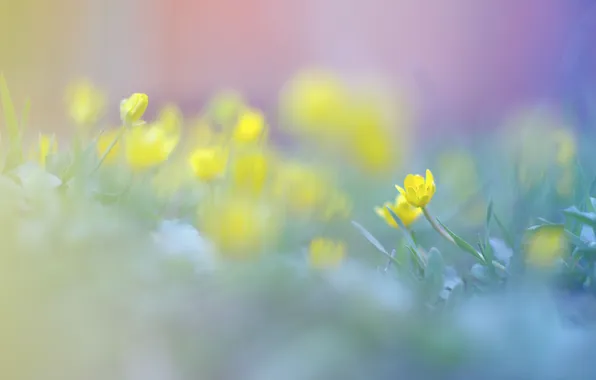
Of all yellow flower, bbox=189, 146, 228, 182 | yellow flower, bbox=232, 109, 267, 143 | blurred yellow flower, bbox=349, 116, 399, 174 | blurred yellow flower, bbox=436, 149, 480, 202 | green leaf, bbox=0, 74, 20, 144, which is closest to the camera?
green leaf, bbox=0, 74, 20, 144

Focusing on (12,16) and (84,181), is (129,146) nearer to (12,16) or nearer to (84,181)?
(84,181)

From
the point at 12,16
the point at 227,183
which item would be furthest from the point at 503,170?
the point at 12,16

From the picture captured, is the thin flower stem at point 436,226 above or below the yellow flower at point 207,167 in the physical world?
below

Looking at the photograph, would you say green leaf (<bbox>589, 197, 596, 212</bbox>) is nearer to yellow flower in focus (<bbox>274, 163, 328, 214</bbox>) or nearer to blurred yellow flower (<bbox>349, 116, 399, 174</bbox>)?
yellow flower in focus (<bbox>274, 163, 328, 214</bbox>)

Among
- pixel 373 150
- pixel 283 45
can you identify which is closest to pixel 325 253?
pixel 373 150

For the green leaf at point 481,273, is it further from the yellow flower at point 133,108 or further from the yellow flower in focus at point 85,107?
the yellow flower in focus at point 85,107

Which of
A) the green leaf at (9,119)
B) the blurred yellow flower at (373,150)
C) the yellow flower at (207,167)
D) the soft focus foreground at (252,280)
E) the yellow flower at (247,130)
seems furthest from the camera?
the blurred yellow flower at (373,150)

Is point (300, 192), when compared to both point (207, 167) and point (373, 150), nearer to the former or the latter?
point (207, 167)

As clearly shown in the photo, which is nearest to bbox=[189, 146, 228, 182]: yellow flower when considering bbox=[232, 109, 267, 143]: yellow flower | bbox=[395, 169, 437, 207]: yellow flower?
bbox=[232, 109, 267, 143]: yellow flower

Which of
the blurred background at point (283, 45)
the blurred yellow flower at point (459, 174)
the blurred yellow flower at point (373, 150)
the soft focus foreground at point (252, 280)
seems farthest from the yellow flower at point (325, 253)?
the blurred background at point (283, 45)
